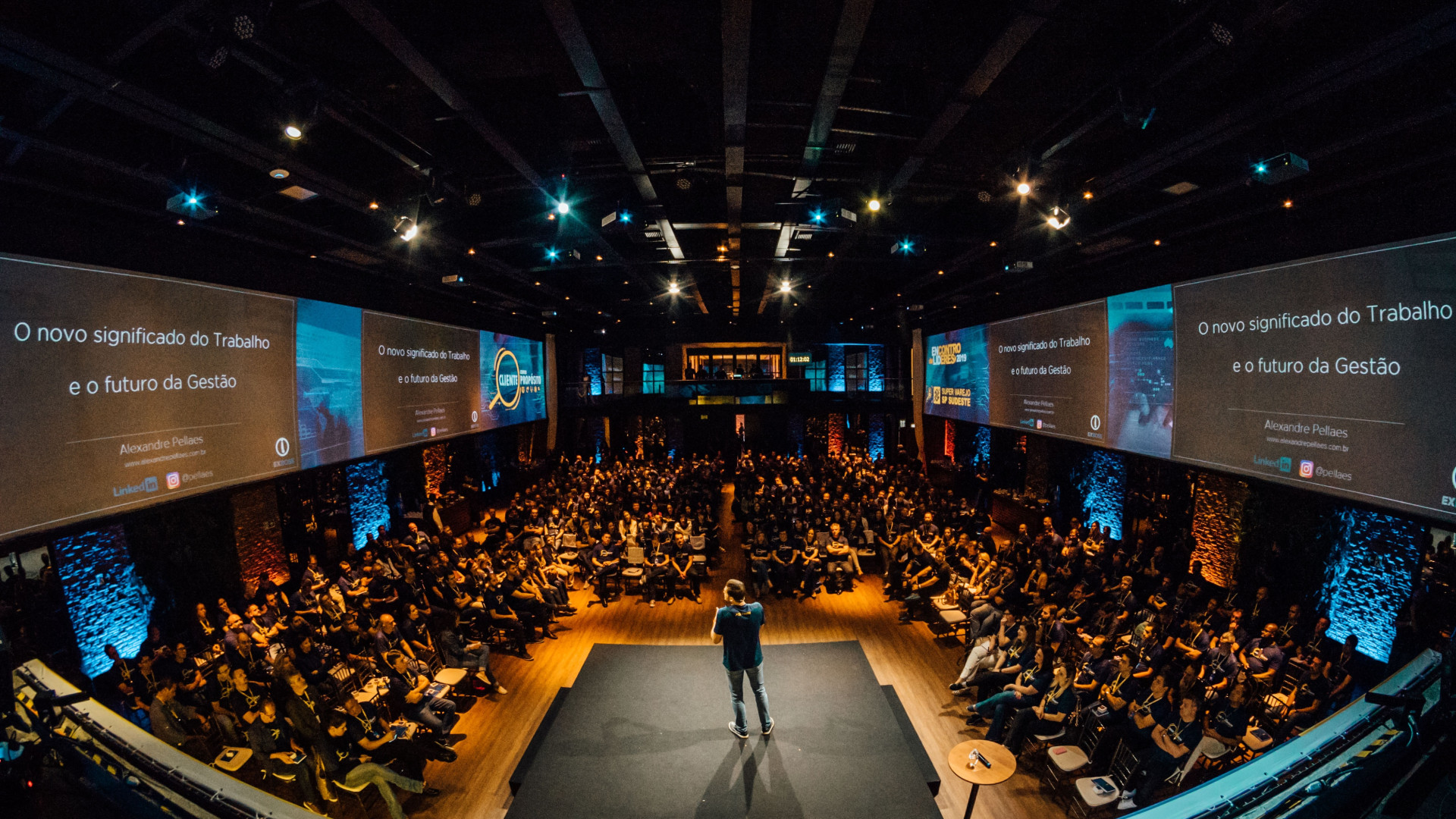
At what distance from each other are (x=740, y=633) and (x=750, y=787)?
114 cm

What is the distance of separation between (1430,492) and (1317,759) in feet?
10.1

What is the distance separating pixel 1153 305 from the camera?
6.72 metres

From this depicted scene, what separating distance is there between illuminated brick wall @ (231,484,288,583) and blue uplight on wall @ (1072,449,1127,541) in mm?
14601

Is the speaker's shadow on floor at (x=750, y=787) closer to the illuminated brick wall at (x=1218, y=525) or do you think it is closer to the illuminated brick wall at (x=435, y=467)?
the illuminated brick wall at (x=1218, y=525)

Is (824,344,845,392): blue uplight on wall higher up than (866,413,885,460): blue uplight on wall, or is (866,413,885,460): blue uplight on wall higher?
(824,344,845,392): blue uplight on wall

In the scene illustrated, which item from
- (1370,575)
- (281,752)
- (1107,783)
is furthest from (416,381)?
(1370,575)

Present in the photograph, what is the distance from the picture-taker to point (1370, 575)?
6.18 metres

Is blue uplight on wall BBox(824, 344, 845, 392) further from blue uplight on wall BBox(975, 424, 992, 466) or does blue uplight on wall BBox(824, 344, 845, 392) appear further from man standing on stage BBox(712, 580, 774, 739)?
man standing on stage BBox(712, 580, 774, 739)

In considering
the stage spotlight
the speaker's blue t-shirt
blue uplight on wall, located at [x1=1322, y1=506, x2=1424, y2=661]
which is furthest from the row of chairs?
the stage spotlight

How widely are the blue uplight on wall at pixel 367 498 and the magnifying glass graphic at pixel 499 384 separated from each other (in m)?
2.63

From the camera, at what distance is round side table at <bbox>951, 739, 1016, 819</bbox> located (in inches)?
Answer: 127

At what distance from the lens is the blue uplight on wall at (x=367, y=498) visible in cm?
1011

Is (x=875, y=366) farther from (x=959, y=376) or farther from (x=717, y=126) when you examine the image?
(x=717, y=126)

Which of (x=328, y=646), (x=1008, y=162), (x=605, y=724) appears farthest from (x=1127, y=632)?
(x=328, y=646)
